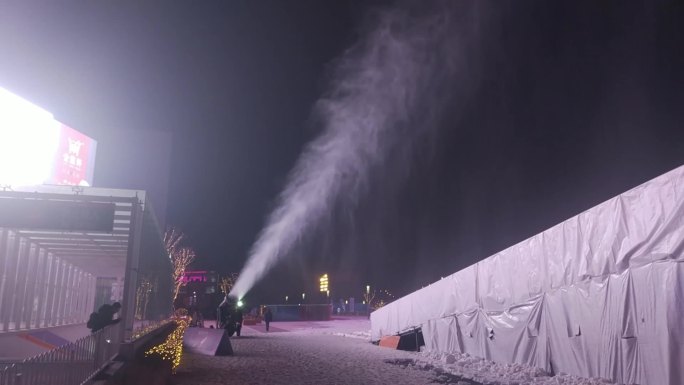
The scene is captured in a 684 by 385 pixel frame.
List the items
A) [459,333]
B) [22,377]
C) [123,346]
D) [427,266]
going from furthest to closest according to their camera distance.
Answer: [427,266]
[459,333]
[123,346]
[22,377]

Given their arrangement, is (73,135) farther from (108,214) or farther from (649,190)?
(649,190)

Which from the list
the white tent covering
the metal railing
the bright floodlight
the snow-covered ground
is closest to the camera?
the metal railing

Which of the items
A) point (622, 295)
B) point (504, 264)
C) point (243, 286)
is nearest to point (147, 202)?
point (504, 264)

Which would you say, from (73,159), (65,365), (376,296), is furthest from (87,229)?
(376,296)

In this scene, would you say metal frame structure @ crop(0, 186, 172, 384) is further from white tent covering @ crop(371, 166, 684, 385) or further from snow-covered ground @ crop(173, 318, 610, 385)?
white tent covering @ crop(371, 166, 684, 385)

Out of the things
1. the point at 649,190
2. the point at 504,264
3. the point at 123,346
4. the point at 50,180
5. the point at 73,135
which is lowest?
the point at 123,346

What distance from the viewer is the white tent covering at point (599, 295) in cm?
805

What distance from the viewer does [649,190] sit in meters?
8.65

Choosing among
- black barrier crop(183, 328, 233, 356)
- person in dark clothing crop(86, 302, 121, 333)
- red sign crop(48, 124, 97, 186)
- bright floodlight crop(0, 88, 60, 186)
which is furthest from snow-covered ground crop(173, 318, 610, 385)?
red sign crop(48, 124, 97, 186)

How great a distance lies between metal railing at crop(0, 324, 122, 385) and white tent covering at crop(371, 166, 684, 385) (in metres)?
8.49

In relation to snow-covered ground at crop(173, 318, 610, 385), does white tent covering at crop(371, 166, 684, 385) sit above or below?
above

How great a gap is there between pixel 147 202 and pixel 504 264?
379 inches

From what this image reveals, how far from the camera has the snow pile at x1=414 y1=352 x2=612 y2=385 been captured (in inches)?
411

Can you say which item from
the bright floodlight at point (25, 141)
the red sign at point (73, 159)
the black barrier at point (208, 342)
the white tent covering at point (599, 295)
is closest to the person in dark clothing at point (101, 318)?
the black barrier at point (208, 342)
